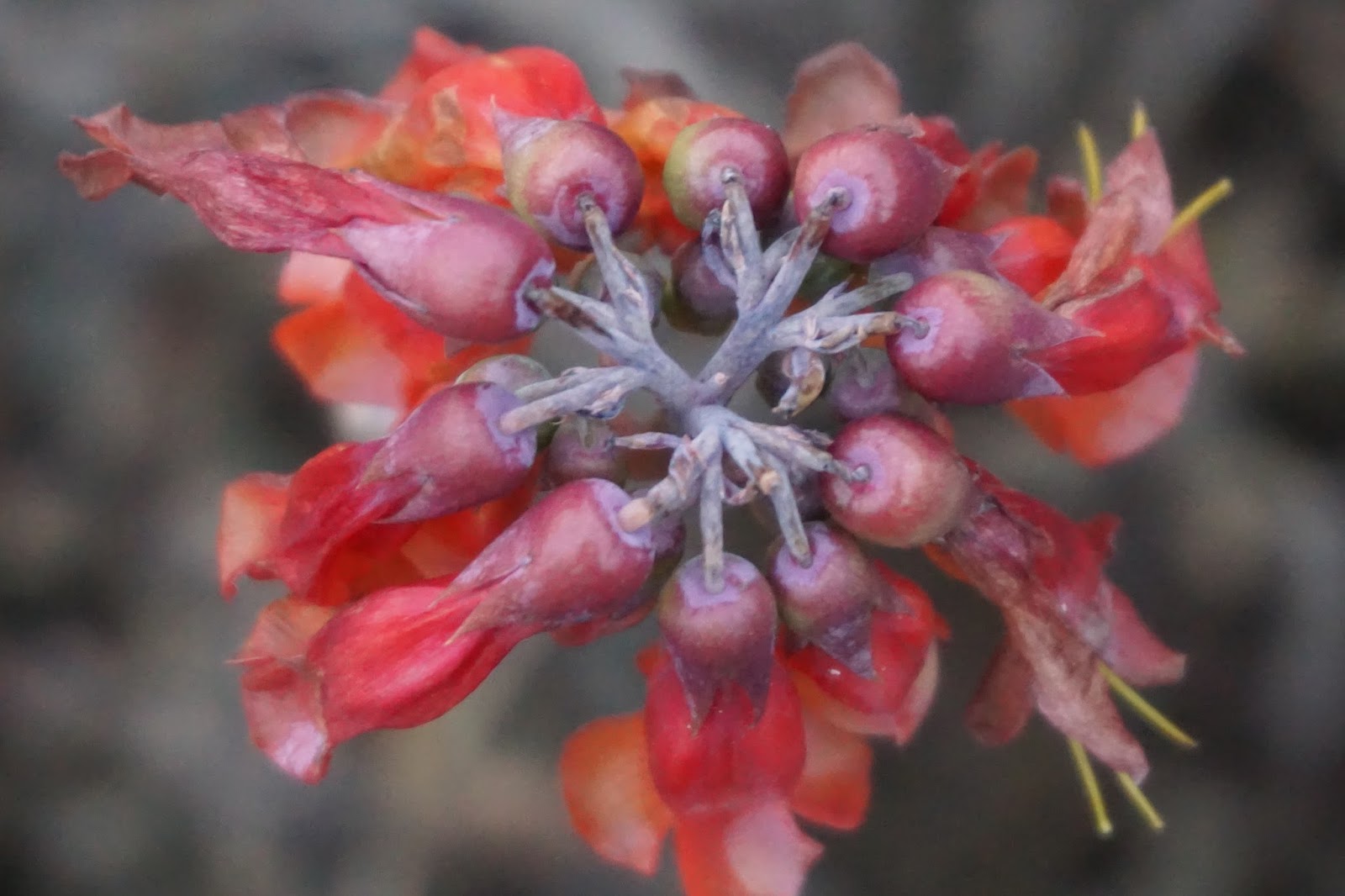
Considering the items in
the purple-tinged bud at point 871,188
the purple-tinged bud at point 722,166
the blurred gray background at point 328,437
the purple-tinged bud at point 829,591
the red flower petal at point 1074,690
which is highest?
the purple-tinged bud at point 871,188

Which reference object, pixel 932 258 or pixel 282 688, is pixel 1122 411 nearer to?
pixel 932 258

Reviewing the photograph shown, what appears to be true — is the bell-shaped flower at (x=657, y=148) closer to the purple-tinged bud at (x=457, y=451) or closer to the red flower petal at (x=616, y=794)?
the purple-tinged bud at (x=457, y=451)

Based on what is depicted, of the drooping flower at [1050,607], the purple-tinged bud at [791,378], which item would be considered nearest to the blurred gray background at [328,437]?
the drooping flower at [1050,607]

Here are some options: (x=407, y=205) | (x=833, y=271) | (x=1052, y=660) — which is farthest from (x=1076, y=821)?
(x=407, y=205)

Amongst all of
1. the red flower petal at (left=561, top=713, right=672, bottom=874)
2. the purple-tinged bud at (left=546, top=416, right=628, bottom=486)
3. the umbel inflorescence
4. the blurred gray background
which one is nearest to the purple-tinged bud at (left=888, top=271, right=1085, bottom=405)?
the umbel inflorescence

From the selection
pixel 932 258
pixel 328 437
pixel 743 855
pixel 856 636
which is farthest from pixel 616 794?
pixel 328 437

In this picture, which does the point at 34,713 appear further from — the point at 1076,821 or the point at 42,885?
the point at 1076,821
